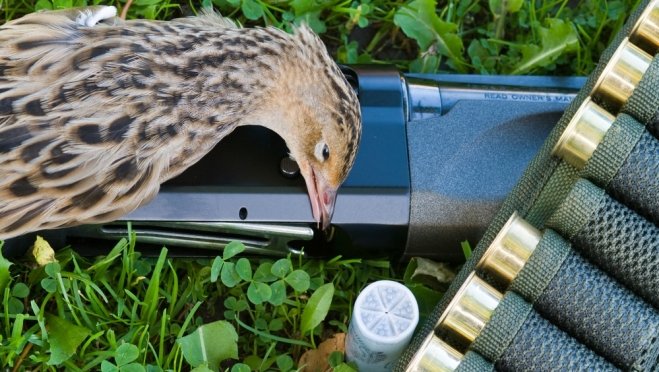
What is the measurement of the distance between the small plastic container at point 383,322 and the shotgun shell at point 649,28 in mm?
1138

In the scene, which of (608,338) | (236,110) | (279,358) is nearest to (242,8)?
(236,110)

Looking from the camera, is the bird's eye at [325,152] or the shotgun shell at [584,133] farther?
the bird's eye at [325,152]

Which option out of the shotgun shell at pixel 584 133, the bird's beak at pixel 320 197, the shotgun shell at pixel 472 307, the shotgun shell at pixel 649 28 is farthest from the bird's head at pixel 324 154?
the shotgun shell at pixel 649 28

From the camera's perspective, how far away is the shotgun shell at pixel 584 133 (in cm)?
258

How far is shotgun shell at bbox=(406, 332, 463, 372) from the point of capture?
100 inches

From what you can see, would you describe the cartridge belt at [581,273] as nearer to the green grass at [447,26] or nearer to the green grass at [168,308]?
the green grass at [168,308]

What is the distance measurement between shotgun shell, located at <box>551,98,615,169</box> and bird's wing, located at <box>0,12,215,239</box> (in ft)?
3.79

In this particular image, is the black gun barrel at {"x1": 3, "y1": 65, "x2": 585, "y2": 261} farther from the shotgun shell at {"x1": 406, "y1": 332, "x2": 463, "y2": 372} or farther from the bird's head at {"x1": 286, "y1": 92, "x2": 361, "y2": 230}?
the shotgun shell at {"x1": 406, "y1": 332, "x2": 463, "y2": 372}

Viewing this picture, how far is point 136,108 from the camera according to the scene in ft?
8.82

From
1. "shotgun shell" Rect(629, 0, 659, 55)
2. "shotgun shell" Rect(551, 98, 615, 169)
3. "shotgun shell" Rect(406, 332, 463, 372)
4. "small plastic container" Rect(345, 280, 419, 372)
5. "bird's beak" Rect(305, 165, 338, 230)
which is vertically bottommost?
"small plastic container" Rect(345, 280, 419, 372)

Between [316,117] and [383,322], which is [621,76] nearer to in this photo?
[316,117]

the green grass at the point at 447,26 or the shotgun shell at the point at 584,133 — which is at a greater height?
the shotgun shell at the point at 584,133

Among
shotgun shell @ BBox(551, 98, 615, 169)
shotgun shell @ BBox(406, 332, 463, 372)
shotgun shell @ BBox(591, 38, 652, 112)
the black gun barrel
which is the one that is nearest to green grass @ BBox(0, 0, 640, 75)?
the black gun barrel

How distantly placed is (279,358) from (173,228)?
1.97 ft
